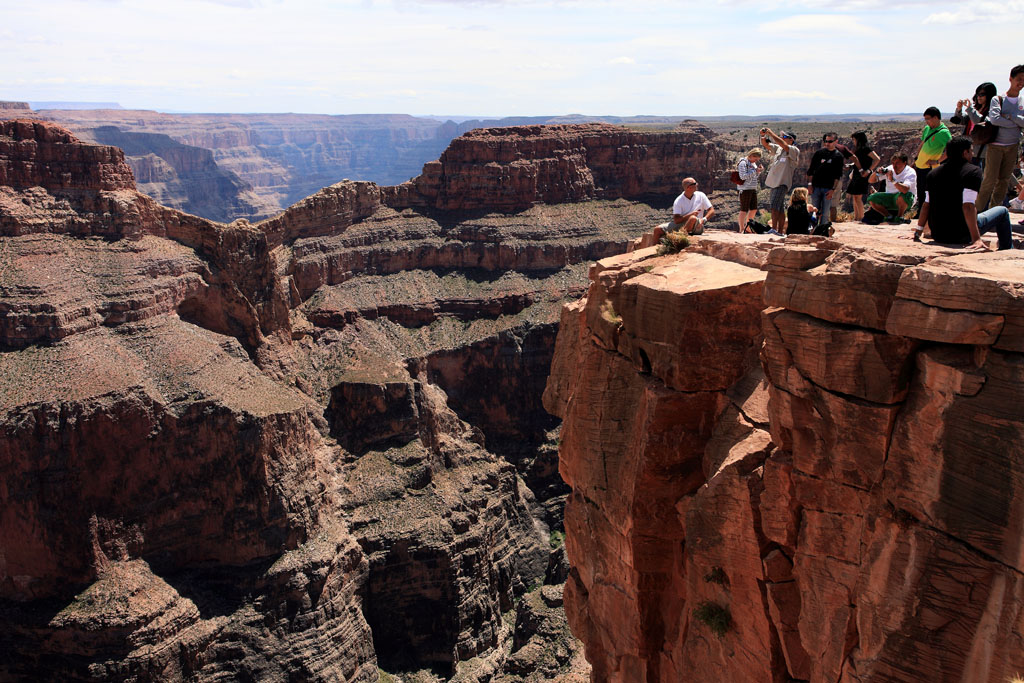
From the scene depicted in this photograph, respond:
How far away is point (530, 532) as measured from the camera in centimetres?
7306

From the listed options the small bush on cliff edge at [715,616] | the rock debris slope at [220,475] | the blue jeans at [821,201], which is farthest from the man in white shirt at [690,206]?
the rock debris slope at [220,475]

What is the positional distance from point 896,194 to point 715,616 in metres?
13.6

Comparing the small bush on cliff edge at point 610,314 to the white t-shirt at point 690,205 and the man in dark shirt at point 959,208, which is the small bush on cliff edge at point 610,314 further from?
the man in dark shirt at point 959,208

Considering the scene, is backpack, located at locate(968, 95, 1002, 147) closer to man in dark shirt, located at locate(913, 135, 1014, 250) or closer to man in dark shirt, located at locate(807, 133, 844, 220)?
man in dark shirt, located at locate(807, 133, 844, 220)

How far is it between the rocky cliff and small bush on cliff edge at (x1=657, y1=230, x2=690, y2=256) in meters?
0.31

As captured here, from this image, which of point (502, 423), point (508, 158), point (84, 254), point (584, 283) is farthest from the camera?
point (508, 158)

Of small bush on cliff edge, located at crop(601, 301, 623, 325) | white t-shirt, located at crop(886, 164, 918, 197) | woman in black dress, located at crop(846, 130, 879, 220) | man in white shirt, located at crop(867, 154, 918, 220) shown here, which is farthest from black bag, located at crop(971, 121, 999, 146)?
small bush on cliff edge, located at crop(601, 301, 623, 325)

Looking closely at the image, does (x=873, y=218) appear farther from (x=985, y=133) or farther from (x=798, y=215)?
(x=985, y=133)

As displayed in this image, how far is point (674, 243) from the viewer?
20.5 metres

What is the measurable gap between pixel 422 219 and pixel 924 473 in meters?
95.9

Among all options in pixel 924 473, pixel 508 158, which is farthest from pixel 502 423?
pixel 924 473

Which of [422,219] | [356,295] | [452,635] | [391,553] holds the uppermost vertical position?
[422,219]

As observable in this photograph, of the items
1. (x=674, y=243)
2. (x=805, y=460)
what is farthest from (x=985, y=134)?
(x=805, y=460)

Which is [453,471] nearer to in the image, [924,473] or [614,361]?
[614,361]
